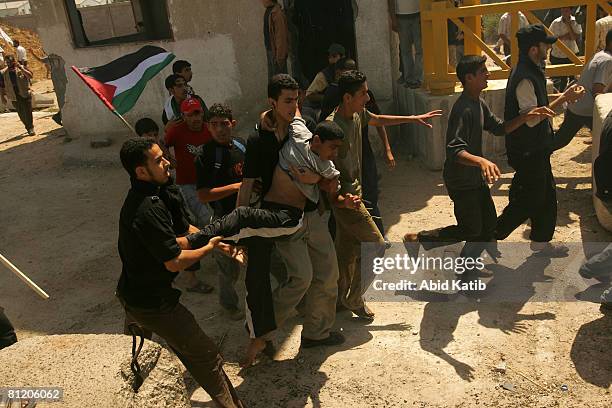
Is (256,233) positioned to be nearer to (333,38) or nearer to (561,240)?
(561,240)

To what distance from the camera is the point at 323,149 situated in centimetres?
384

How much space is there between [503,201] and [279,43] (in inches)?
137

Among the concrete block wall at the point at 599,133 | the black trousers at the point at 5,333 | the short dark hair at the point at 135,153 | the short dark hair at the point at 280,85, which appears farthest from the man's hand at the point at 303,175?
the concrete block wall at the point at 599,133

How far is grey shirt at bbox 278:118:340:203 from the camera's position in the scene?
151 inches

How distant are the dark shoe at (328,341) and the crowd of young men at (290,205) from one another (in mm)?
11

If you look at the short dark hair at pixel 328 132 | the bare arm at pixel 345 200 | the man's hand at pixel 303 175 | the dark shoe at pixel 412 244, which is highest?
the short dark hair at pixel 328 132

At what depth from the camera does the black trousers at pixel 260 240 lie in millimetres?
3691

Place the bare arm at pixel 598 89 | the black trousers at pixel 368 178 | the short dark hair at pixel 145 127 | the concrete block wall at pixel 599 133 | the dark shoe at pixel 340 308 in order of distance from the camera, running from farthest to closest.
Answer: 1. the bare arm at pixel 598 89
2. the concrete block wall at pixel 599 133
3. the short dark hair at pixel 145 127
4. the black trousers at pixel 368 178
5. the dark shoe at pixel 340 308

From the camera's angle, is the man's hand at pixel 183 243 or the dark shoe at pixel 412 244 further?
the dark shoe at pixel 412 244

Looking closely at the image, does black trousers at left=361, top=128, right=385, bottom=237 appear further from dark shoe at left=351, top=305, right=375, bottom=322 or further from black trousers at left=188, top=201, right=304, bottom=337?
black trousers at left=188, top=201, right=304, bottom=337

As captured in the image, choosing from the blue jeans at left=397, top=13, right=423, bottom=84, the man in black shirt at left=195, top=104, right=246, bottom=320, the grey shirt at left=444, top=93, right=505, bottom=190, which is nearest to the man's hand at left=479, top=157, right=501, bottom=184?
the grey shirt at left=444, top=93, right=505, bottom=190

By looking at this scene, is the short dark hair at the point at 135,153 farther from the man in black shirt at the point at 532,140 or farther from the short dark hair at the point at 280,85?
the man in black shirt at the point at 532,140

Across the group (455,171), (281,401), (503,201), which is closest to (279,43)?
(503,201)

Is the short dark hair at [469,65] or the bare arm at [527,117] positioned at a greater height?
the short dark hair at [469,65]
